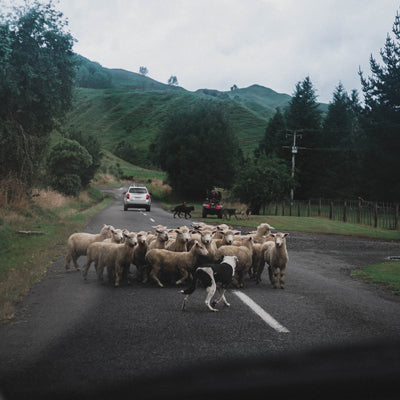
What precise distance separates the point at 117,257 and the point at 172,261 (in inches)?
44.3

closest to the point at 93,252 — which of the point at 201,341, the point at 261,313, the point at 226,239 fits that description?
the point at 226,239

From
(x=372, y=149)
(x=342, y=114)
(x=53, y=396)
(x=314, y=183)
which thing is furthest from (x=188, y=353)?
(x=342, y=114)

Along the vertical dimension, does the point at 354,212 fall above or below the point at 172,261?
above

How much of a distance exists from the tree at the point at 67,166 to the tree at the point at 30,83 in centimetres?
1952

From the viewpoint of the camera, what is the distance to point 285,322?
236 inches

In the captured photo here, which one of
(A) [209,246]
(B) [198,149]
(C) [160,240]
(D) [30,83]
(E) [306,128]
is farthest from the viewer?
(E) [306,128]

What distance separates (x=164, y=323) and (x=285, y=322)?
1676mm

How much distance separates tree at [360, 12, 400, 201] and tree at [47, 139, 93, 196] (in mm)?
30443

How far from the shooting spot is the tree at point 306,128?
68.2m

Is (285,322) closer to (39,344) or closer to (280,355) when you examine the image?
(39,344)

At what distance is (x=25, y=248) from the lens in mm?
13453

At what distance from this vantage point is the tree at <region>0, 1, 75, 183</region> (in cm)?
2017

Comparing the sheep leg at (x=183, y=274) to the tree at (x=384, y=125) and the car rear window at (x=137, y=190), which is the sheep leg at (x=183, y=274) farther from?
the tree at (x=384, y=125)

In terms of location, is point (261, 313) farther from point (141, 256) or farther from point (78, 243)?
point (78, 243)
